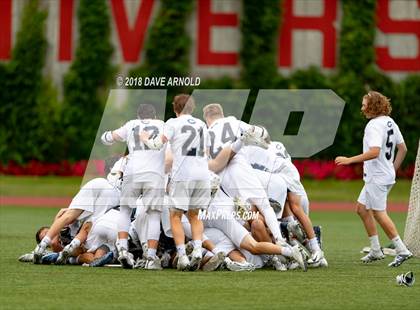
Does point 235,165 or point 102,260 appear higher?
point 235,165

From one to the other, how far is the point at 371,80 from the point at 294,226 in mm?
17007

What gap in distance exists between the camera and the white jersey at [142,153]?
13.0 metres

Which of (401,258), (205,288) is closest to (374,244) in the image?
(401,258)

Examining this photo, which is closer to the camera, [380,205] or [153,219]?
[153,219]

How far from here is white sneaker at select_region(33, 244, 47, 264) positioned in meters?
12.9

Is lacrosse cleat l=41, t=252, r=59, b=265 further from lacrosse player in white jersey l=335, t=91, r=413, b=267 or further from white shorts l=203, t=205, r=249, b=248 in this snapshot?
lacrosse player in white jersey l=335, t=91, r=413, b=267

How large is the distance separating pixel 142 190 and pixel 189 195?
2.03 feet

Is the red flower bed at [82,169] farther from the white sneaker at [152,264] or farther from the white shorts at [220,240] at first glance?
the white sneaker at [152,264]

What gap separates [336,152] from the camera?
29.4 m

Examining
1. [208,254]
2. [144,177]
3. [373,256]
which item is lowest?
[373,256]

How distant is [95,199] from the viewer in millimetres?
13039

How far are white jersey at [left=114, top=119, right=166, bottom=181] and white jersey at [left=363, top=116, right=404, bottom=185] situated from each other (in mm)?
2501

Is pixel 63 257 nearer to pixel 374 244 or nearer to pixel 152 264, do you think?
pixel 152 264

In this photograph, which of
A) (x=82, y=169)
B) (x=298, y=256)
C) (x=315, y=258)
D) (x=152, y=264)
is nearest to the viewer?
(x=298, y=256)
